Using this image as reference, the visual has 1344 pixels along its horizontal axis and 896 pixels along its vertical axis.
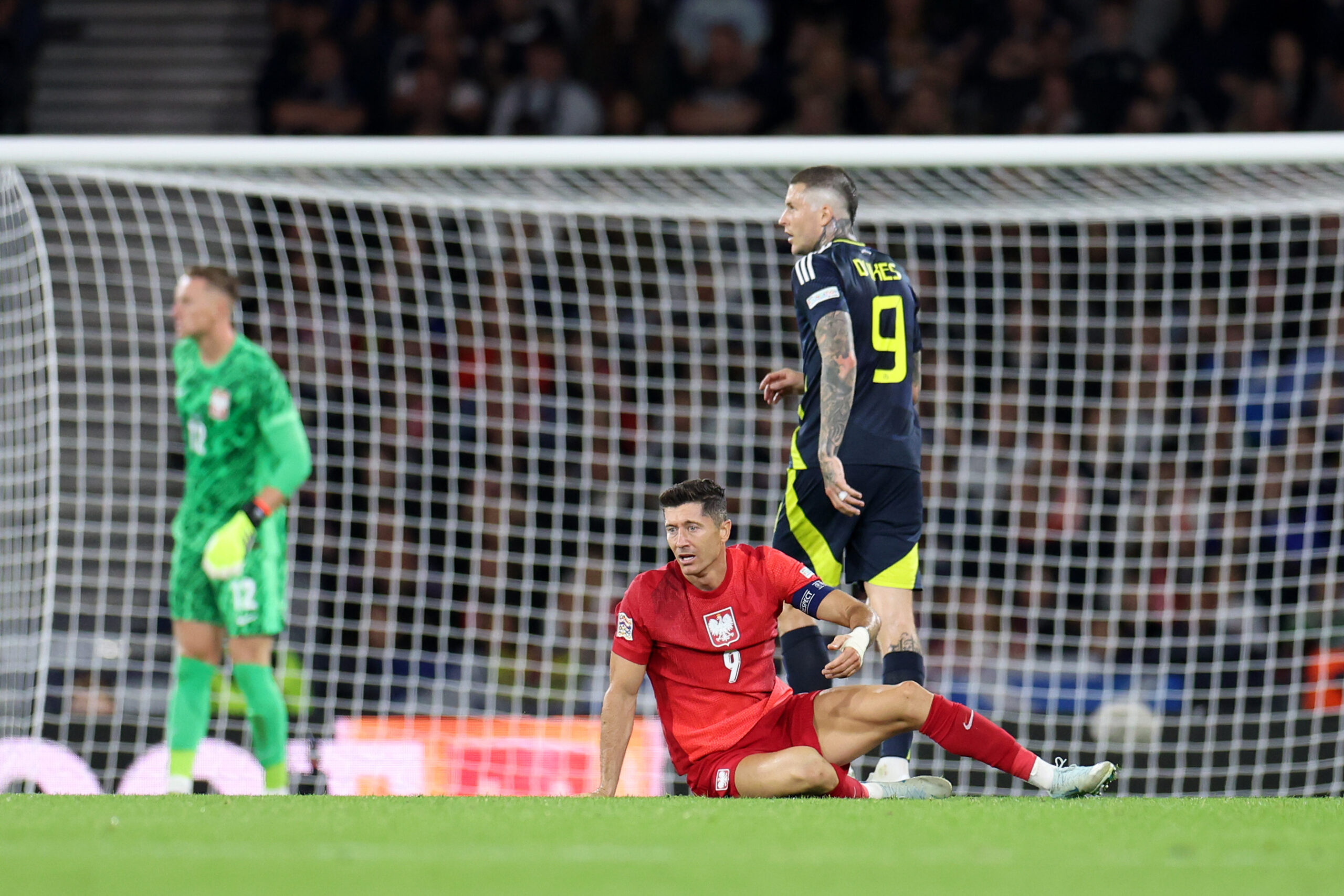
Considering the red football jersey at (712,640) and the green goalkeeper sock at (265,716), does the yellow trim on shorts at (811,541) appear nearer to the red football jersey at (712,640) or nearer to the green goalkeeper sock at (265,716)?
the red football jersey at (712,640)

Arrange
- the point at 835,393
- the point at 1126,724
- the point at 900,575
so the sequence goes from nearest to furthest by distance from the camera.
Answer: the point at 835,393
the point at 900,575
the point at 1126,724

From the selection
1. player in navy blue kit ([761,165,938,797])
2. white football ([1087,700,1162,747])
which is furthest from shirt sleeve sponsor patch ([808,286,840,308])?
white football ([1087,700,1162,747])

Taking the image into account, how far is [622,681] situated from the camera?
448 cm

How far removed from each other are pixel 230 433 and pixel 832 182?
2365mm

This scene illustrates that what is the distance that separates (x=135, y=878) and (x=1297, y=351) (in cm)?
699

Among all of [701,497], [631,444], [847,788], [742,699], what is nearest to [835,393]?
[701,497]

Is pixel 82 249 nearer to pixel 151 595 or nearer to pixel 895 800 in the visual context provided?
pixel 151 595

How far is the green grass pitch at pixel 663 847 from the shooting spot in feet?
8.80

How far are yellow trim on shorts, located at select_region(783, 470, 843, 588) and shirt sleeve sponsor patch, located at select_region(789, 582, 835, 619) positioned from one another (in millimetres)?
450

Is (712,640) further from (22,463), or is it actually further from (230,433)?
(22,463)

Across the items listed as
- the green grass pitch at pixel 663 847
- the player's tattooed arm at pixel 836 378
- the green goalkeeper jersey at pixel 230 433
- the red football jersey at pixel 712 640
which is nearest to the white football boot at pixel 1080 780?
the green grass pitch at pixel 663 847

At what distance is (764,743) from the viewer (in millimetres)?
4512

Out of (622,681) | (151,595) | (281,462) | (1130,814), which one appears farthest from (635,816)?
(151,595)

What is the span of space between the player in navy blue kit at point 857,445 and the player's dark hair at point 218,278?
2140 mm
